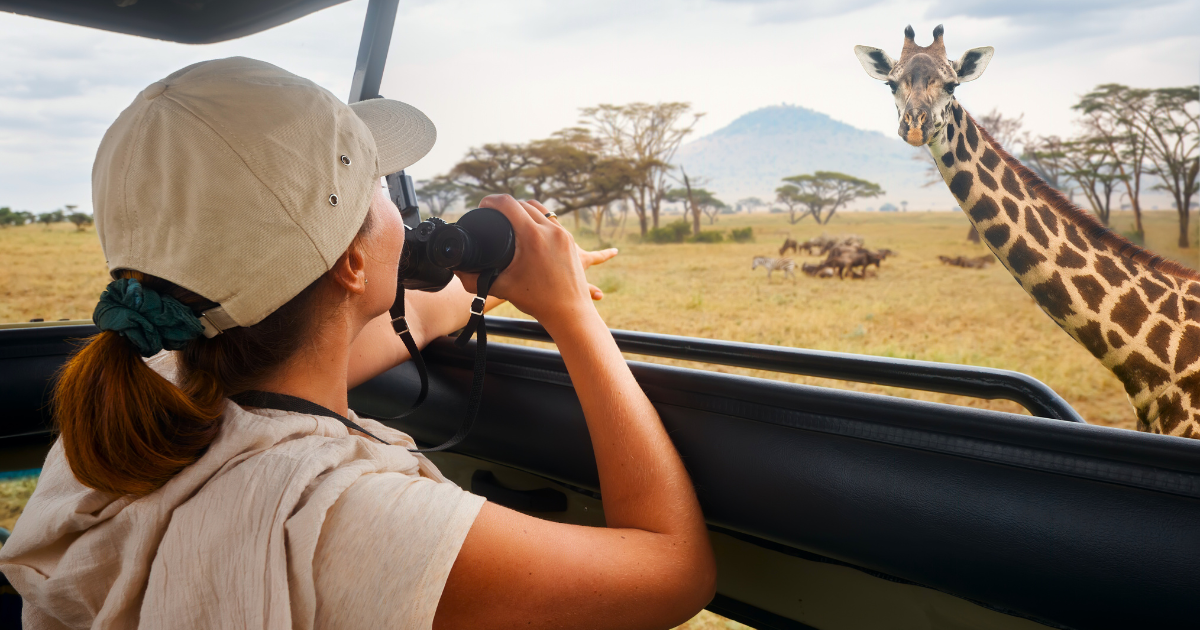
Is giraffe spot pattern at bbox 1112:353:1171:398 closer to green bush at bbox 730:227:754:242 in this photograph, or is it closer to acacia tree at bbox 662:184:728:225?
acacia tree at bbox 662:184:728:225

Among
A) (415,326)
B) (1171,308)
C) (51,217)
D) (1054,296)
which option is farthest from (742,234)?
(415,326)

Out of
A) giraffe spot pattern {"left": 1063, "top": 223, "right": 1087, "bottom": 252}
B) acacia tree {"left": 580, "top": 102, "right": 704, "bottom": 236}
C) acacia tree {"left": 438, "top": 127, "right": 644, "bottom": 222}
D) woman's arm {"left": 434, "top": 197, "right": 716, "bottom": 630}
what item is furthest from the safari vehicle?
acacia tree {"left": 580, "top": 102, "right": 704, "bottom": 236}

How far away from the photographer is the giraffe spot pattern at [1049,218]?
52.1 inches

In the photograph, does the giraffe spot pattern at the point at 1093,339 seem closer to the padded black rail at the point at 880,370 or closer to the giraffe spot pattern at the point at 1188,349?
the giraffe spot pattern at the point at 1188,349

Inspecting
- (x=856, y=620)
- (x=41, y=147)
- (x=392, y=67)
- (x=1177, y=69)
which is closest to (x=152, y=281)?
(x=856, y=620)

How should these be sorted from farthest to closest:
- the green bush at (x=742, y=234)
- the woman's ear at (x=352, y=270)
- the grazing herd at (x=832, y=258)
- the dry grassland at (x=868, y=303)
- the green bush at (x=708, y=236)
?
the green bush at (x=742, y=234)
the green bush at (x=708, y=236)
the grazing herd at (x=832, y=258)
the dry grassland at (x=868, y=303)
the woman's ear at (x=352, y=270)

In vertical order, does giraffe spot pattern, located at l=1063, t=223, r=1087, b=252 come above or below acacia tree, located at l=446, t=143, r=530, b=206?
below

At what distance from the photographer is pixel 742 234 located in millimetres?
9781

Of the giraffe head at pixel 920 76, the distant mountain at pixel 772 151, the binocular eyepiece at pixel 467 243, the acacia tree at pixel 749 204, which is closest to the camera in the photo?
the binocular eyepiece at pixel 467 243

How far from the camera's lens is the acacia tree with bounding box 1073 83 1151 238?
1.78m

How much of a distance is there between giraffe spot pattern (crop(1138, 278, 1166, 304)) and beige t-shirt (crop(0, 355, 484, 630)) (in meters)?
1.24

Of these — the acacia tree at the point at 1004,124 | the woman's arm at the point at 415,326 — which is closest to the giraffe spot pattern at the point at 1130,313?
the woman's arm at the point at 415,326

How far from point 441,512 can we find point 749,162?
9955 millimetres

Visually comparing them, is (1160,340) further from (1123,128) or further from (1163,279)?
(1123,128)
